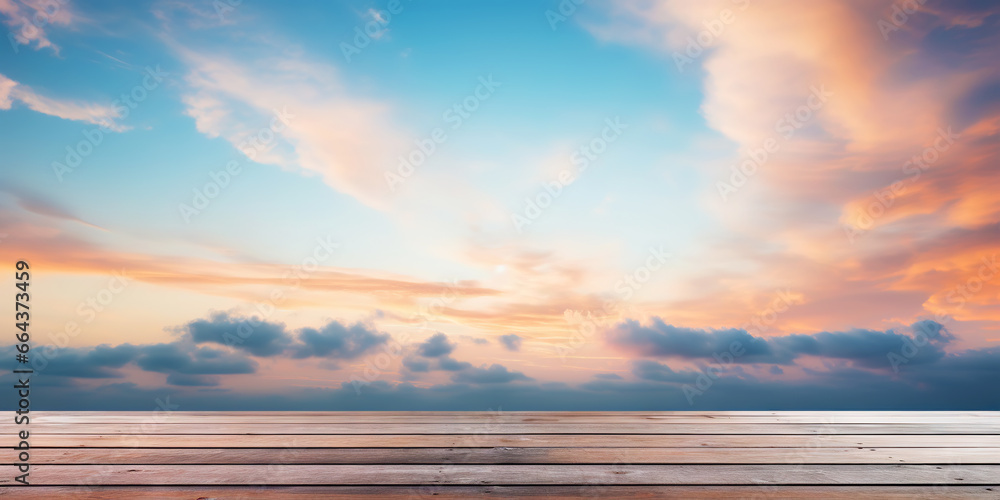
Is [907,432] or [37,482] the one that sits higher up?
[37,482]

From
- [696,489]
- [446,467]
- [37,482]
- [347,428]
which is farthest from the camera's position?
[347,428]

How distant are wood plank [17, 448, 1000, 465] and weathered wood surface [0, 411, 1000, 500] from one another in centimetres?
1

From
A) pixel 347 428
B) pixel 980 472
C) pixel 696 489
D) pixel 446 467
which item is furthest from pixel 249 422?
pixel 980 472

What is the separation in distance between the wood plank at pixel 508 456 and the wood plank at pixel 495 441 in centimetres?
13

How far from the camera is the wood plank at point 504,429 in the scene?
3684 millimetres

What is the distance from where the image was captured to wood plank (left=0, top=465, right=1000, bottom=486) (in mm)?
2359

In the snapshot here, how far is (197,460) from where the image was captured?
9.12 feet

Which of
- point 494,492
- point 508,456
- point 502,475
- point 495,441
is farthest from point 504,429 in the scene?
point 494,492

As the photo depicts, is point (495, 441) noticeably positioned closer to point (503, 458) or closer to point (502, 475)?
point (503, 458)

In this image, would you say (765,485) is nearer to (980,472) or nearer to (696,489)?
(696,489)

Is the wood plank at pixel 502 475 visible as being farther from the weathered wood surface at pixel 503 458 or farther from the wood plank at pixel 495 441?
the wood plank at pixel 495 441

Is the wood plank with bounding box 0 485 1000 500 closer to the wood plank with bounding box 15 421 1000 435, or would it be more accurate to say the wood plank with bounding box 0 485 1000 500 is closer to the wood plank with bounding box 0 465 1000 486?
the wood plank with bounding box 0 465 1000 486

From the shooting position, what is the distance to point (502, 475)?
244 cm

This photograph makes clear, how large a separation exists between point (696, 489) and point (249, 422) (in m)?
3.51
